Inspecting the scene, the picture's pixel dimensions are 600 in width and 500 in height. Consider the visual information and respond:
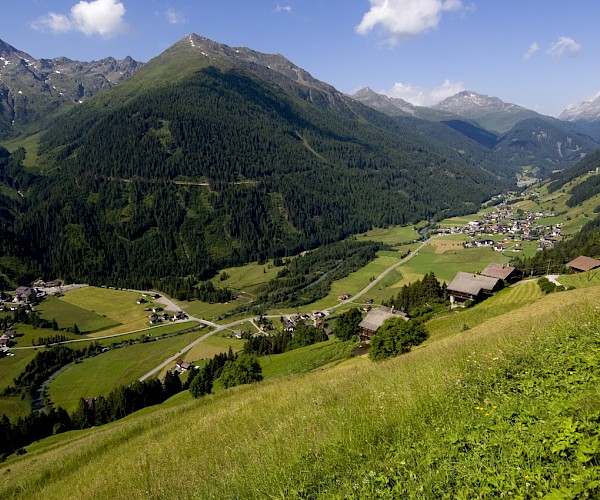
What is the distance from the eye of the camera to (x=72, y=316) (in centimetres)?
15500

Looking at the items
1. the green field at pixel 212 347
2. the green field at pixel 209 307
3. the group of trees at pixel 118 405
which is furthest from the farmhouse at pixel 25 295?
the group of trees at pixel 118 405

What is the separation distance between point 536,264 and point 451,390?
96.8 meters

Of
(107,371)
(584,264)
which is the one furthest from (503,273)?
(107,371)

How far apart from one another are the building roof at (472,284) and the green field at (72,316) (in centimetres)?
13319

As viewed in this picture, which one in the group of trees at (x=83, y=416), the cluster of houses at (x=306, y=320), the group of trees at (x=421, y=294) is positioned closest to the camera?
the group of trees at (x=83, y=416)

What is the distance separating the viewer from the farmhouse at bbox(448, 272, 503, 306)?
216 feet

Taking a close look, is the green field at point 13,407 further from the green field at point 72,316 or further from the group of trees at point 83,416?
the green field at point 72,316

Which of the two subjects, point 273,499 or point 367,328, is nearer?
point 273,499

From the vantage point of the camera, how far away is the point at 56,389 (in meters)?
101

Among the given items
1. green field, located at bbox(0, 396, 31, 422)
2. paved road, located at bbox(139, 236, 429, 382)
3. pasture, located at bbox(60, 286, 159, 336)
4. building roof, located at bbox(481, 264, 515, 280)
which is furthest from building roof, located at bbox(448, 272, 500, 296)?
pasture, located at bbox(60, 286, 159, 336)

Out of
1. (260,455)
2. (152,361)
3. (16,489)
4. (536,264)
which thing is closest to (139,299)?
(152,361)

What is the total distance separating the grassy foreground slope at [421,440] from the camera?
18.5ft

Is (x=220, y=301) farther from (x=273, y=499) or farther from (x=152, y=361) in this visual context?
(x=273, y=499)

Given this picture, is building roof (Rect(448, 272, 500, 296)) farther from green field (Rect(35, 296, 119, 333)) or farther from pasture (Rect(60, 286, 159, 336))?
green field (Rect(35, 296, 119, 333))
